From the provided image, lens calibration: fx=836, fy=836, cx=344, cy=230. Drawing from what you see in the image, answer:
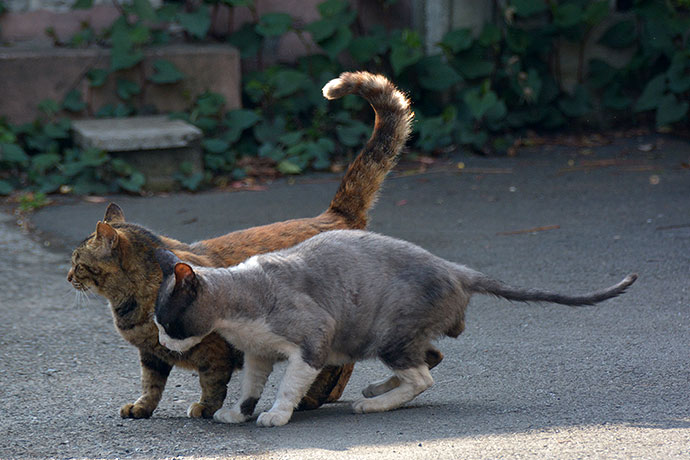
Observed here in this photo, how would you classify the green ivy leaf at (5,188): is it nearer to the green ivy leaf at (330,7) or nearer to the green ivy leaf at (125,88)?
the green ivy leaf at (125,88)

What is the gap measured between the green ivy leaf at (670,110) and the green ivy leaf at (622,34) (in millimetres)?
769

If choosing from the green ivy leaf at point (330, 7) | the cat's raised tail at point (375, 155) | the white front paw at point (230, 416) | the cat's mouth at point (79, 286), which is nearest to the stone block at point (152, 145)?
the green ivy leaf at point (330, 7)

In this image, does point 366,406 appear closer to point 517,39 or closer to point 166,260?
point 166,260

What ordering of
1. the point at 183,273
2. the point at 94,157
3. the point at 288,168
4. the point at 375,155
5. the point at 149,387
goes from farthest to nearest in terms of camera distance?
the point at 288,168
the point at 94,157
the point at 375,155
the point at 149,387
the point at 183,273

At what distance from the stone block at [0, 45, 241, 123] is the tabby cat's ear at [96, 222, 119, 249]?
539 cm

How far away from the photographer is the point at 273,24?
8.62 meters

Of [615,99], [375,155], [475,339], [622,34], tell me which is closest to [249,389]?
[375,155]

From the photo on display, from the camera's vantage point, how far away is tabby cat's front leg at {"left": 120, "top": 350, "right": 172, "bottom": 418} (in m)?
3.49

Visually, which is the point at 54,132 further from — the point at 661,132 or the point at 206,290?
the point at 661,132

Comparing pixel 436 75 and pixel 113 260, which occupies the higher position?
pixel 113 260

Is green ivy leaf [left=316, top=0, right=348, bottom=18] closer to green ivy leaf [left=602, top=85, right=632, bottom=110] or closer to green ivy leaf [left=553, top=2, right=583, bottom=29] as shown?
green ivy leaf [left=553, top=2, right=583, bottom=29]

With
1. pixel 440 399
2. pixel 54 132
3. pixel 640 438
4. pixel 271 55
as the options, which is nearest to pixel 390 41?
pixel 271 55

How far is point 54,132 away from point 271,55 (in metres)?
2.51

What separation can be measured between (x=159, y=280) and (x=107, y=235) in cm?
28
